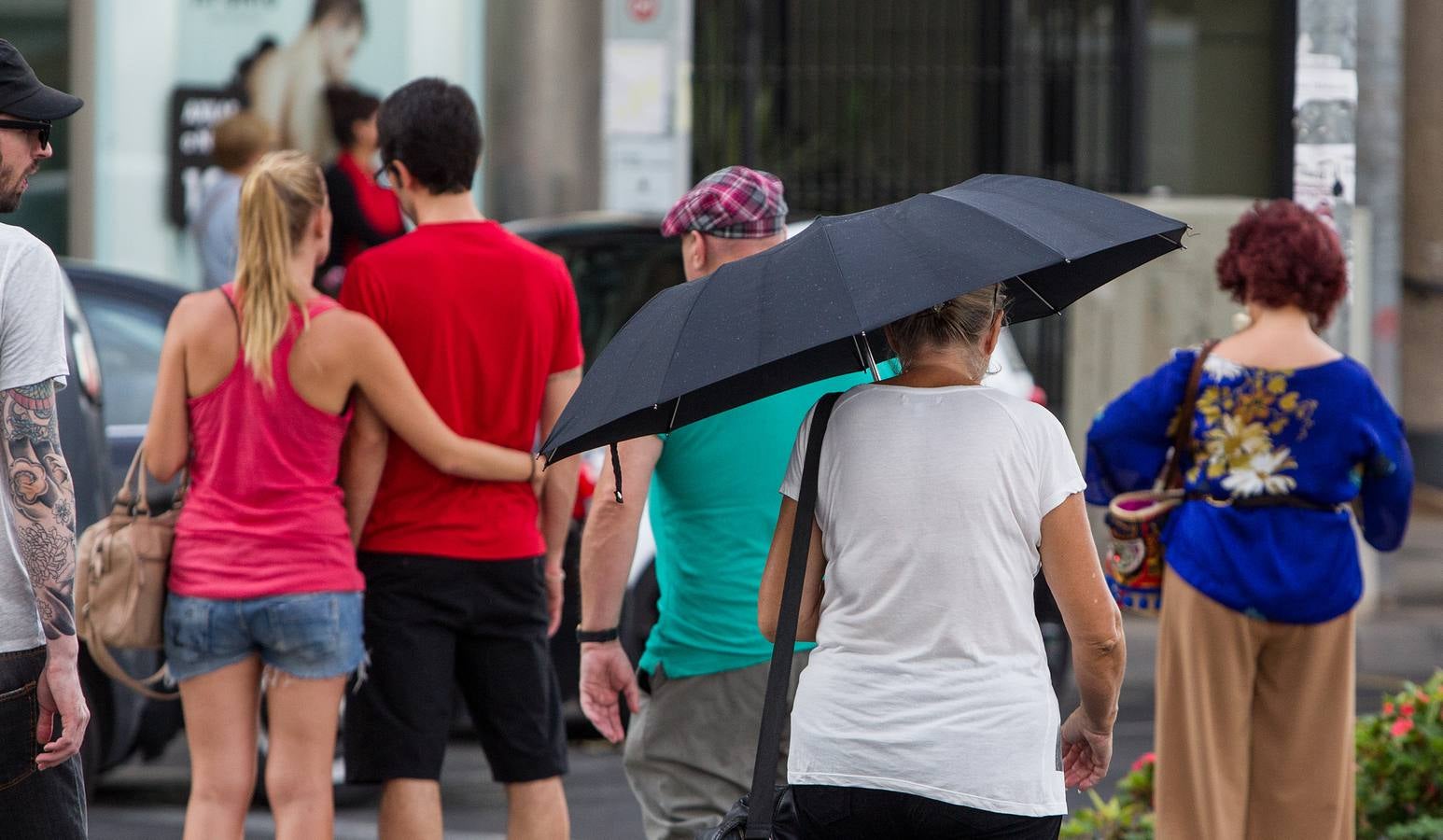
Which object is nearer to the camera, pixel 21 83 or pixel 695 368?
pixel 695 368

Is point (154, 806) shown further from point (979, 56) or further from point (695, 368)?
point (979, 56)

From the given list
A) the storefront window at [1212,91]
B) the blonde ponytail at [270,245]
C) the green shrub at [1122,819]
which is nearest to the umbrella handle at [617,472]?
the blonde ponytail at [270,245]

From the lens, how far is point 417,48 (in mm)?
12008

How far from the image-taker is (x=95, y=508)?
5.37 metres

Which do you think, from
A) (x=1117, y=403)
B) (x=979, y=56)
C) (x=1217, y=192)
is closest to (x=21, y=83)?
(x=1117, y=403)

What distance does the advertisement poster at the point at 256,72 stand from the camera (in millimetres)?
11711

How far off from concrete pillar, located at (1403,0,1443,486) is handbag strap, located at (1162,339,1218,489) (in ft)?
27.4

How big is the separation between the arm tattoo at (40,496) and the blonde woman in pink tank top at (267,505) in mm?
960

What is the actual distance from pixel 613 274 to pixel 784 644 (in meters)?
4.60

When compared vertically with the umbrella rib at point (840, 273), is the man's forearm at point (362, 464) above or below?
below

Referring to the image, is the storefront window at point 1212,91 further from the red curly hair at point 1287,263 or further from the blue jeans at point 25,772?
the blue jeans at point 25,772

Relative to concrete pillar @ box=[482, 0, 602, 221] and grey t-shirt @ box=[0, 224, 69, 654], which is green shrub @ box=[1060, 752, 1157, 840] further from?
concrete pillar @ box=[482, 0, 602, 221]

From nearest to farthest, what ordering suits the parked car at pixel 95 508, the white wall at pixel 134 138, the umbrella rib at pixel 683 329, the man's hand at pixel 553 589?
the umbrella rib at pixel 683 329
the man's hand at pixel 553 589
the parked car at pixel 95 508
the white wall at pixel 134 138

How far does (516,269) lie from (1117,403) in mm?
1591
